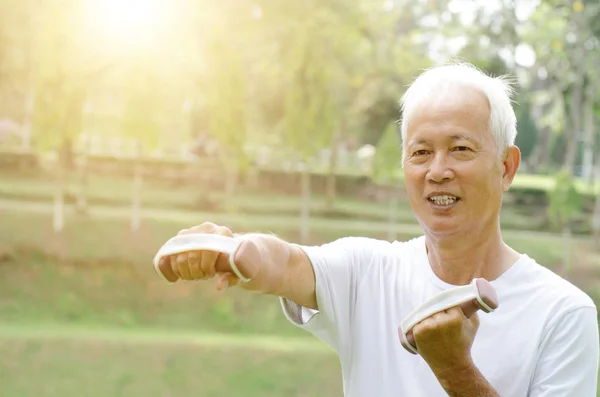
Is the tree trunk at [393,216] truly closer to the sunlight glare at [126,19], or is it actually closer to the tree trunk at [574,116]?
the tree trunk at [574,116]

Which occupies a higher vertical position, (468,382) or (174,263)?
(174,263)

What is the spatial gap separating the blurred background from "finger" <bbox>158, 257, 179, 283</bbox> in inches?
183

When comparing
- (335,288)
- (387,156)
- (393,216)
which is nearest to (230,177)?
(387,156)

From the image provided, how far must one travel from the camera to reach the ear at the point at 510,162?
121 cm

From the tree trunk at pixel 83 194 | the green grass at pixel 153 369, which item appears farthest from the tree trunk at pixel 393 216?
the green grass at pixel 153 369

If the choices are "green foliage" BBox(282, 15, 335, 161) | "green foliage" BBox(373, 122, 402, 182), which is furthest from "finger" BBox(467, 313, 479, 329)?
"green foliage" BBox(373, 122, 402, 182)

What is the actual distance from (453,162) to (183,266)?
390mm

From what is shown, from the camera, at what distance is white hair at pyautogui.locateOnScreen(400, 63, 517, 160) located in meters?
1.17

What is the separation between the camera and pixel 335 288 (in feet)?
3.98

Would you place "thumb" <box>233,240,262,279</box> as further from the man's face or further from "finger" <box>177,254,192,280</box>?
the man's face

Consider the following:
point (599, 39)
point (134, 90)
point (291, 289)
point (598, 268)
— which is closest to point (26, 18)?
point (134, 90)

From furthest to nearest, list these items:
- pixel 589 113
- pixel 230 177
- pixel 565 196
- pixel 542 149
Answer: pixel 542 149, pixel 230 177, pixel 589 113, pixel 565 196

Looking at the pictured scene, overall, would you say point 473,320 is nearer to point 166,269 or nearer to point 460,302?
point 460,302

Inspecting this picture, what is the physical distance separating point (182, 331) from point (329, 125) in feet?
Result: 8.76
